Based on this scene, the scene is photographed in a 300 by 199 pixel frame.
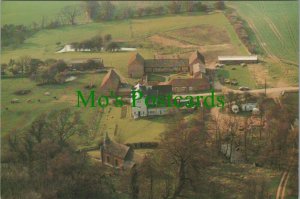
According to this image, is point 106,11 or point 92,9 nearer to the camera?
point 106,11

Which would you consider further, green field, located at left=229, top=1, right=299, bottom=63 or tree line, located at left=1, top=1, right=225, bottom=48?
tree line, located at left=1, top=1, right=225, bottom=48

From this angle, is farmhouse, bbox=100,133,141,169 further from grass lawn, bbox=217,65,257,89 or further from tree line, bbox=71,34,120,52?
tree line, bbox=71,34,120,52

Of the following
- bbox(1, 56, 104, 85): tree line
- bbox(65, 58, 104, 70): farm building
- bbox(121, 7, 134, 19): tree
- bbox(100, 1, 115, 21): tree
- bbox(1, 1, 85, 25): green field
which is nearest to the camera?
bbox(1, 56, 104, 85): tree line

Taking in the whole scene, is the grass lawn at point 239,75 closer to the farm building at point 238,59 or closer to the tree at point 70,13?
the farm building at point 238,59

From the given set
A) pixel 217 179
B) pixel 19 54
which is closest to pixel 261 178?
pixel 217 179

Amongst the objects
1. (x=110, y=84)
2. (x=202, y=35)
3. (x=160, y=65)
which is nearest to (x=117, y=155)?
(x=110, y=84)

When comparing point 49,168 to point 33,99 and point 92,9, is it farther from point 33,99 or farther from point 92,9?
point 92,9

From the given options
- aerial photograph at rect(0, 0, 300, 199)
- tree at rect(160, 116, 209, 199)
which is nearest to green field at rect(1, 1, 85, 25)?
aerial photograph at rect(0, 0, 300, 199)
